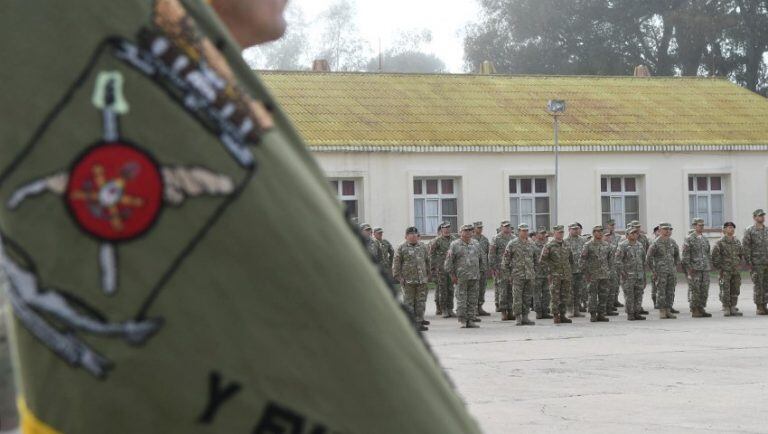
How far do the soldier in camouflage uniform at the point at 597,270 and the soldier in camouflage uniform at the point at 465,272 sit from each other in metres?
1.85

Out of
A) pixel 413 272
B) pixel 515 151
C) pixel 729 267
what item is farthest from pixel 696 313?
pixel 515 151

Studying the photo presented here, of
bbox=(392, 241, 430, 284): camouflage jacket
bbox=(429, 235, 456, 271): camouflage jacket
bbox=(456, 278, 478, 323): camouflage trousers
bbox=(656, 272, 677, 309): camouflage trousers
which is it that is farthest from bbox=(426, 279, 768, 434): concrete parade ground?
bbox=(429, 235, 456, 271): camouflage jacket

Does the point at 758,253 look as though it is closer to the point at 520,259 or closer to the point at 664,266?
the point at 664,266

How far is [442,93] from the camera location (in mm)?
32812

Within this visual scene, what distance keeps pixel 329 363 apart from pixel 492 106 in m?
32.1

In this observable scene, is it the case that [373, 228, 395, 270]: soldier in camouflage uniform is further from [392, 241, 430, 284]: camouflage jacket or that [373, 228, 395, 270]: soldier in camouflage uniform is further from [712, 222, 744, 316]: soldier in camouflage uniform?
[712, 222, 744, 316]: soldier in camouflage uniform

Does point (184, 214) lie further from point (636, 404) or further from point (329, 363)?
point (636, 404)

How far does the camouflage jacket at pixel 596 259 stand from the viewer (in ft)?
68.9

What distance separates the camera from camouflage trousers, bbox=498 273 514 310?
20927 millimetres

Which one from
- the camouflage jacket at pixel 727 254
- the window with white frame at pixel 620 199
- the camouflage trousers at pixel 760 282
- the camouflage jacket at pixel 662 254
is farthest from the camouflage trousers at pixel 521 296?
the window with white frame at pixel 620 199

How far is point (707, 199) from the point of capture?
105ft

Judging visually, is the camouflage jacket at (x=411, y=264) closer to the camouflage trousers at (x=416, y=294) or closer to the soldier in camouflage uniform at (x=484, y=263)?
the camouflage trousers at (x=416, y=294)

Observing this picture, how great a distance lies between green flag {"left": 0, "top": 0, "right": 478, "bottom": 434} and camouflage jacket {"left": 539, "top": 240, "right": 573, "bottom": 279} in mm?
20061

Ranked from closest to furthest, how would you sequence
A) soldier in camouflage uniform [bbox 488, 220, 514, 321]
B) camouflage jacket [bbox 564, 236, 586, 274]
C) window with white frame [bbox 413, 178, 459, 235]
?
camouflage jacket [bbox 564, 236, 586, 274] < soldier in camouflage uniform [bbox 488, 220, 514, 321] < window with white frame [bbox 413, 178, 459, 235]
